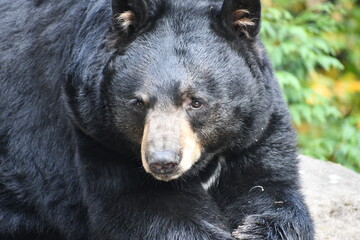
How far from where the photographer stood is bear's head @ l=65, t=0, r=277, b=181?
5234mm

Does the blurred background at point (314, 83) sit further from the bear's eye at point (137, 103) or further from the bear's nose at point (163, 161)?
the bear's nose at point (163, 161)

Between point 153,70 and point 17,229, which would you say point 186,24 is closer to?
point 153,70

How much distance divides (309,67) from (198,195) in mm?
4817

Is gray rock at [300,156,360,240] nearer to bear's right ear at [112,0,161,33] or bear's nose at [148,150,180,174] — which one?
bear's nose at [148,150,180,174]

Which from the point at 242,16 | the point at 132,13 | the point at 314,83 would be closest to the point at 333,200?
the point at 242,16

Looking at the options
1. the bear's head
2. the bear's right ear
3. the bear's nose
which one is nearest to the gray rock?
the bear's head

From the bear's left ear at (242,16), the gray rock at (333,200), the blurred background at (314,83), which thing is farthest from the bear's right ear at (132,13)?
the blurred background at (314,83)

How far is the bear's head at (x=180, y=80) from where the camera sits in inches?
206

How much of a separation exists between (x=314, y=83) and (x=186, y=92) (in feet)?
20.8

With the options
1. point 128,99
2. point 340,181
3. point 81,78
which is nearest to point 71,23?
point 81,78

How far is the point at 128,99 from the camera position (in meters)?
5.37

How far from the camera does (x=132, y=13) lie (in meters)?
5.39

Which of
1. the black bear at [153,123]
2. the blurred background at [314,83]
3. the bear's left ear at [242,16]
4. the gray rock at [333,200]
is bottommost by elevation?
the blurred background at [314,83]

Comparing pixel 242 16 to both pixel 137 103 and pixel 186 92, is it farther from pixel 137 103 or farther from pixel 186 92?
pixel 137 103
